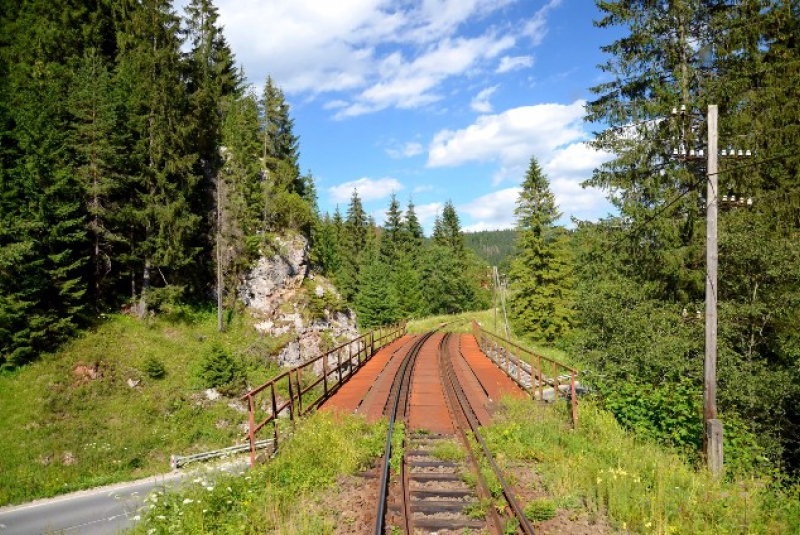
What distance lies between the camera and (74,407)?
19.7m

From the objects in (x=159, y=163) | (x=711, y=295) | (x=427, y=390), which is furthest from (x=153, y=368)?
(x=711, y=295)

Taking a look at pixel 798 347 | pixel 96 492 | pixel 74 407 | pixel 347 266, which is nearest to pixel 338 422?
pixel 798 347

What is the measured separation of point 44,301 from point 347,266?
1547 inches

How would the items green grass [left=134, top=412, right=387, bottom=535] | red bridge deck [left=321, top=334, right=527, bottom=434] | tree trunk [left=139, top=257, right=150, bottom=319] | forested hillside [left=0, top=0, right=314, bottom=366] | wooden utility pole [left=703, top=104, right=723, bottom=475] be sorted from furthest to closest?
tree trunk [left=139, top=257, right=150, bottom=319]
forested hillside [left=0, top=0, right=314, bottom=366]
red bridge deck [left=321, top=334, right=527, bottom=434]
wooden utility pole [left=703, top=104, right=723, bottom=475]
green grass [left=134, top=412, right=387, bottom=535]

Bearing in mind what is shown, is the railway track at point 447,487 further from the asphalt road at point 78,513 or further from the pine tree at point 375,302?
the pine tree at point 375,302

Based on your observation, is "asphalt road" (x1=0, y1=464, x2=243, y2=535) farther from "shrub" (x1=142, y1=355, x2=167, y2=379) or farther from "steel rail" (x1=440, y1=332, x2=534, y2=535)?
"steel rail" (x1=440, y1=332, x2=534, y2=535)

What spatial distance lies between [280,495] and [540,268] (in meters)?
31.6

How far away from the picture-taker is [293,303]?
3325 cm

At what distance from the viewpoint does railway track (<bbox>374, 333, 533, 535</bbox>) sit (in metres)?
5.70

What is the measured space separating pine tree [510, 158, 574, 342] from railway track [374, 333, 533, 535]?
24882 mm

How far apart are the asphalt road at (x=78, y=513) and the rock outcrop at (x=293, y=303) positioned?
45.1 feet

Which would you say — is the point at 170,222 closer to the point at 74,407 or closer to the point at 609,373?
the point at 74,407

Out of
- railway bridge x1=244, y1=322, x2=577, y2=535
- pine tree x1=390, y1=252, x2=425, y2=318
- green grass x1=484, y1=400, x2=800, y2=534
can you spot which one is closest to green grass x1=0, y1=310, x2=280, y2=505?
railway bridge x1=244, y1=322, x2=577, y2=535

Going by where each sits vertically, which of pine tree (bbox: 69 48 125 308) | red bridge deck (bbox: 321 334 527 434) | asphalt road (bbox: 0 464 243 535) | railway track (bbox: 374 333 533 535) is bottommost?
asphalt road (bbox: 0 464 243 535)
